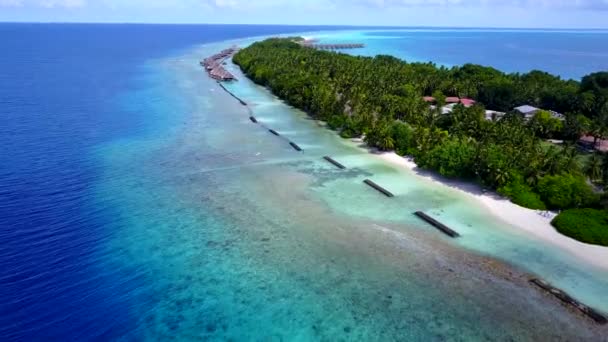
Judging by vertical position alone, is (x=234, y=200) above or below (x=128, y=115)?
above

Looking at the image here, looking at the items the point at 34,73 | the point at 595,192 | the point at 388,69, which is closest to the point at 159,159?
the point at 595,192

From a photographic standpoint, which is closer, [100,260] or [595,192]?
[100,260]

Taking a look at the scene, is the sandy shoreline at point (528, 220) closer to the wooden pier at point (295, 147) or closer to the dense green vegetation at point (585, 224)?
the dense green vegetation at point (585, 224)

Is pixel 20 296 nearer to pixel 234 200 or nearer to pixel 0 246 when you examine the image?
pixel 0 246

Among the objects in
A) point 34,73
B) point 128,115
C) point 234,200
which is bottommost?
point 34,73

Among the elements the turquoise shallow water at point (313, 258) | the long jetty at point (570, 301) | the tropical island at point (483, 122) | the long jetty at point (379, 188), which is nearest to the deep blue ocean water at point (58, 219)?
the turquoise shallow water at point (313, 258)
